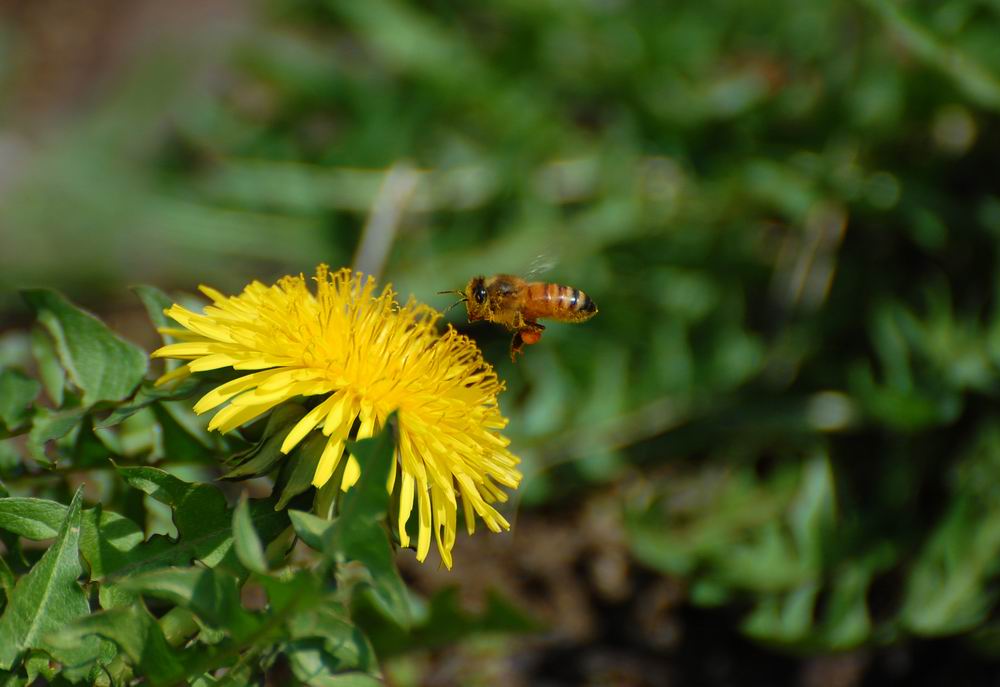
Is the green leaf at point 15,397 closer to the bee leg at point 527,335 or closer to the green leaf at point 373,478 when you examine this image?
the green leaf at point 373,478

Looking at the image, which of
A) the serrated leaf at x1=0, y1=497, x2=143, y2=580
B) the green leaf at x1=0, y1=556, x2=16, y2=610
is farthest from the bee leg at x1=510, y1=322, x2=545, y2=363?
the green leaf at x1=0, y1=556, x2=16, y2=610

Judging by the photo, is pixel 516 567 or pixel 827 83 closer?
pixel 516 567

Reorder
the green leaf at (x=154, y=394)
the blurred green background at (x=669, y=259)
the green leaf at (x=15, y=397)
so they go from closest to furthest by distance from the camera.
Answer: the green leaf at (x=154, y=394) → the green leaf at (x=15, y=397) → the blurred green background at (x=669, y=259)

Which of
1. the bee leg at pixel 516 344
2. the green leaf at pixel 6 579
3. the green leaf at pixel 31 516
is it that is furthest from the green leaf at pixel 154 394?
the bee leg at pixel 516 344

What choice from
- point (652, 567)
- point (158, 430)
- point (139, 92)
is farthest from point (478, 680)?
point (139, 92)

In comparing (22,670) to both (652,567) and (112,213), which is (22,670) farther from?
(112,213)

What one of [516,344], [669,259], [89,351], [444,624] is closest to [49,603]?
[89,351]
